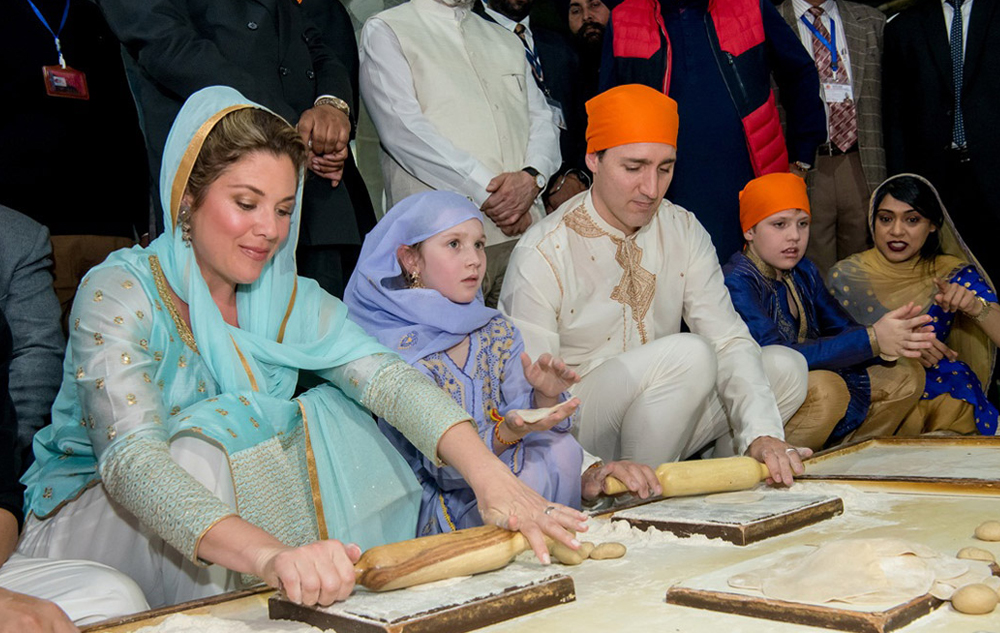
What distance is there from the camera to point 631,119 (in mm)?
3404

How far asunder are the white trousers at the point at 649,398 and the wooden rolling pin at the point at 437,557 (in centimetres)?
148

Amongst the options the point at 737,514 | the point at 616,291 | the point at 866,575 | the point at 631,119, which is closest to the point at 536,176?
the point at 631,119

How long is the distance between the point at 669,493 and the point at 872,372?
6.87ft

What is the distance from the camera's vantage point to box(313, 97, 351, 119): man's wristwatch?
319cm

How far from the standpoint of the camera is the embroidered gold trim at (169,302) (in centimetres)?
221

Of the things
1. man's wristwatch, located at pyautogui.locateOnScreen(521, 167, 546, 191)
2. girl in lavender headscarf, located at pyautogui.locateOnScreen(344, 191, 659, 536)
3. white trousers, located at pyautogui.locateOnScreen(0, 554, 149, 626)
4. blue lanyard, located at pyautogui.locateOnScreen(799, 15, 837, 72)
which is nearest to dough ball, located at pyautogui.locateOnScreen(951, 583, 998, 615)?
girl in lavender headscarf, located at pyautogui.locateOnScreen(344, 191, 659, 536)

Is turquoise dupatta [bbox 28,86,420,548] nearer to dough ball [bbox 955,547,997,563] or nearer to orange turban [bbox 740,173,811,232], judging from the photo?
dough ball [bbox 955,547,997,563]

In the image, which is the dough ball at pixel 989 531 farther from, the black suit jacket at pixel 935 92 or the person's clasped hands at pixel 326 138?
the black suit jacket at pixel 935 92

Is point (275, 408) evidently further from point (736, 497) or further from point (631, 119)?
point (631, 119)

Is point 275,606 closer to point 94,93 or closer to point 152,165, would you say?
point 152,165

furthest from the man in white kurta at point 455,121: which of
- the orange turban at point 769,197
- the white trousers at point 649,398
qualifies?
the orange turban at point 769,197

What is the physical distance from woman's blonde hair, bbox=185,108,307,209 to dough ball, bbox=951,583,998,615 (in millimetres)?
1641

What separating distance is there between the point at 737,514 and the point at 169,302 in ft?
4.45

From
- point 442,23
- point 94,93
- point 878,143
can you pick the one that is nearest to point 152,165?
point 94,93
